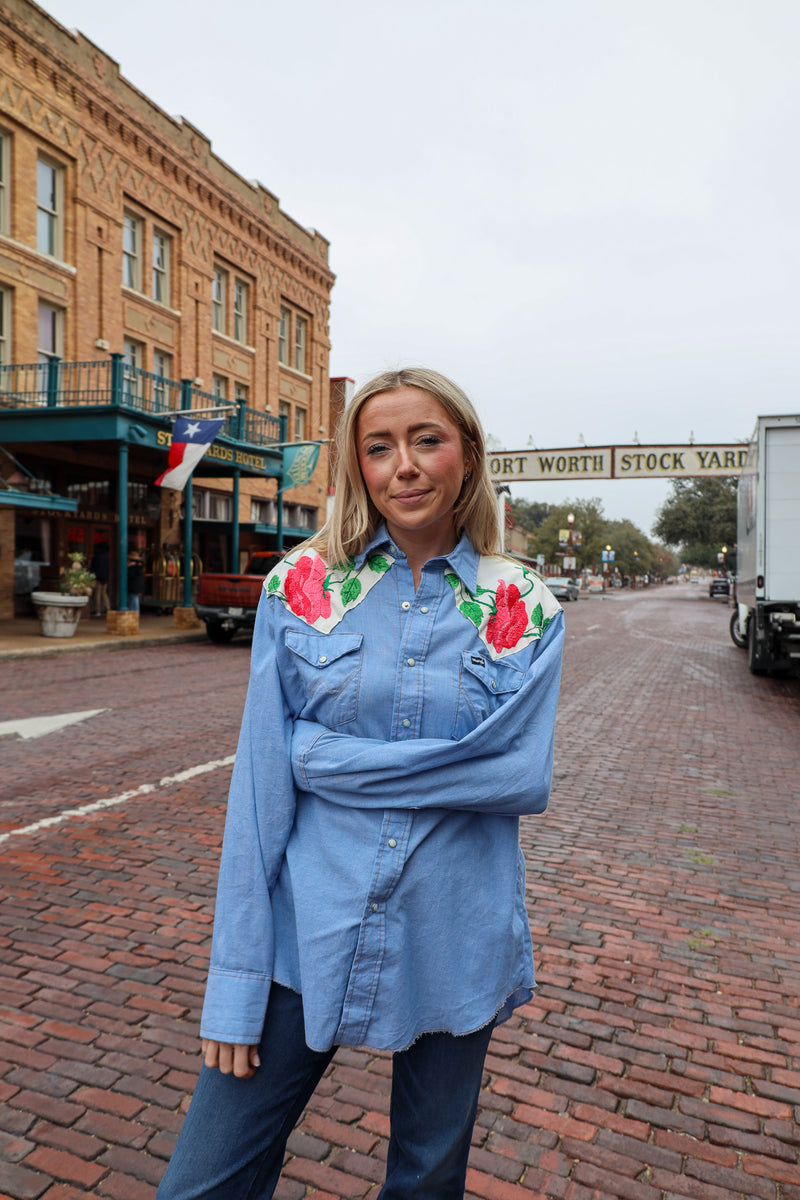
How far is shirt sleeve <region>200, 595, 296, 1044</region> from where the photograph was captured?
4.98 ft

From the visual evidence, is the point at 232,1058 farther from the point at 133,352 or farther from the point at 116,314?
the point at 133,352

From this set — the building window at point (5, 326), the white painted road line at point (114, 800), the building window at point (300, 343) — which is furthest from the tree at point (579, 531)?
the white painted road line at point (114, 800)

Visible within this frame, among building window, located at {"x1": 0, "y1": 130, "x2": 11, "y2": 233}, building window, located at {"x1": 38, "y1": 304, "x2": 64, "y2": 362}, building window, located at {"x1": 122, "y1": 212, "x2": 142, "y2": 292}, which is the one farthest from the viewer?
building window, located at {"x1": 122, "y1": 212, "x2": 142, "y2": 292}

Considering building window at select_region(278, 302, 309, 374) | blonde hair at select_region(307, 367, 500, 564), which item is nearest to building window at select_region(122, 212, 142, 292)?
building window at select_region(278, 302, 309, 374)

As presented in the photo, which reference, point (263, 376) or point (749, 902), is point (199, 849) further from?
point (263, 376)

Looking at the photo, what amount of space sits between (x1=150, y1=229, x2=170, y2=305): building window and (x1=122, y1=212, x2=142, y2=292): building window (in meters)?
0.62

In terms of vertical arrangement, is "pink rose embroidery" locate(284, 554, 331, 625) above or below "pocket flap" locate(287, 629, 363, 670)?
above

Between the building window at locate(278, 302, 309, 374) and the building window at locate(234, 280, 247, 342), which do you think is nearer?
the building window at locate(234, 280, 247, 342)

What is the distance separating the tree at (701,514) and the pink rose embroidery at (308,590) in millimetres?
58576

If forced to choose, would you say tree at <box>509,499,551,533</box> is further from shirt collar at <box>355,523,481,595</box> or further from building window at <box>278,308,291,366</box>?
shirt collar at <box>355,523,481,595</box>

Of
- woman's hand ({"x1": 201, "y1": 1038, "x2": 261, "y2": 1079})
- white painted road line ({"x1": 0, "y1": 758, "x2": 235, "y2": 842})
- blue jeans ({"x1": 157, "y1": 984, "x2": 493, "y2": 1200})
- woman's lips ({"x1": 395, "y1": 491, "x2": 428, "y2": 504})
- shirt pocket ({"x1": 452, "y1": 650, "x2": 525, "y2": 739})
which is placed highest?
woman's lips ({"x1": 395, "y1": 491, "x2": 428, "y2": 504})

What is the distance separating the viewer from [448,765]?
152cm

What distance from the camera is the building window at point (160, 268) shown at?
955 inches

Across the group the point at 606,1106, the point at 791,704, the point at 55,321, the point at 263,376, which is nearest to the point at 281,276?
the point at 263,376
